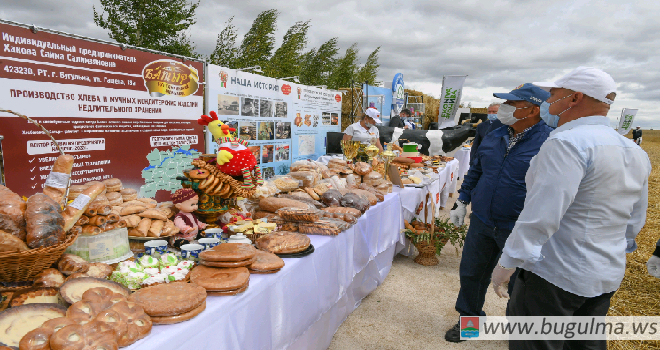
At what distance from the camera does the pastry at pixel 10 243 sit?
111 cm

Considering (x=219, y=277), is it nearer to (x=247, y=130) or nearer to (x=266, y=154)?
(x=247, y=130)

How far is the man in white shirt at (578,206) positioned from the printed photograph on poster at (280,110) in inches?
173

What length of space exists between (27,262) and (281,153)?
15.2ft

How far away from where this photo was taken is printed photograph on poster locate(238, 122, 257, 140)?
15.8 feet

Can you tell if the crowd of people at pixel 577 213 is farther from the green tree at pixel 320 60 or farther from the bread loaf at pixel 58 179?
the green tree at pixel 320 60

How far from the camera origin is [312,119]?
673 centimetres

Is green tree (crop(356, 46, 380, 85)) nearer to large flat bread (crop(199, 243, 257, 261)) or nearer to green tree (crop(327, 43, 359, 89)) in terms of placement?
green tree (crop(327, 43, 359, 89))

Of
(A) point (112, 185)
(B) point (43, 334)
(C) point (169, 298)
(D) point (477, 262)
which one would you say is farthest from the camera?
(D) point (477, 262)

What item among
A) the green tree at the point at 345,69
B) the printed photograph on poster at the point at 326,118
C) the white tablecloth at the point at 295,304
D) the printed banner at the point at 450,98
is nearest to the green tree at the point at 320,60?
the green tree at the point at 345,69

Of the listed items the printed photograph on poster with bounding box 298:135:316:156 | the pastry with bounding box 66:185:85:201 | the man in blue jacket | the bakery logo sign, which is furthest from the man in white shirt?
the printed photograph on poster with bounding box 298:135:316:156

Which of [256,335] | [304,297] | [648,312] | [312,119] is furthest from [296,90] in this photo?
[648,312]

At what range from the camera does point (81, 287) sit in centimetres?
121

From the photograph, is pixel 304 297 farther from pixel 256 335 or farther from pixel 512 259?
pixel 512 259

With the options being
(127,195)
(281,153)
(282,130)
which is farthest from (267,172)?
(127,195)
